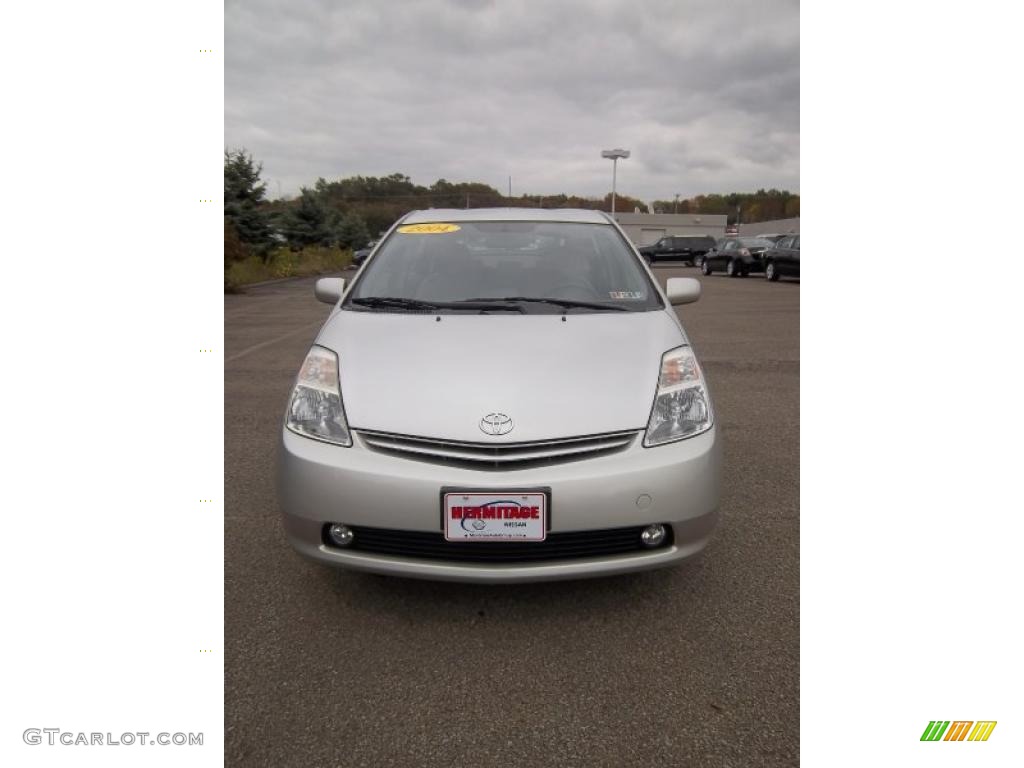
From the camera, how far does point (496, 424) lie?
88.6 inches

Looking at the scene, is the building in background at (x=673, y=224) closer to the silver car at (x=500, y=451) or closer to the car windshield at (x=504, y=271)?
the car windshield at (x=504, y=271)

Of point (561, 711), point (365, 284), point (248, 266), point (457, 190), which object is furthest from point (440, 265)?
point (457, 190)

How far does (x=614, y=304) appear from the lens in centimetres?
308

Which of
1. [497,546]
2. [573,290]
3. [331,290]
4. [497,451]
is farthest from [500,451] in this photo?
[331,290]

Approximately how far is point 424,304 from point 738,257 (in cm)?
2422

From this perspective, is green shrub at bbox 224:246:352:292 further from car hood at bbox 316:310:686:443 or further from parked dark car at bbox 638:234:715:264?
parked dark car at bbox 638:234:715:264

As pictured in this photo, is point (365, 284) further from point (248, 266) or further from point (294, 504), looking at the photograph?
point (248, 266)

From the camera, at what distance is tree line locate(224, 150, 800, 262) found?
21.9 m

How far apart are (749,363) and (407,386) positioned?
5916mm

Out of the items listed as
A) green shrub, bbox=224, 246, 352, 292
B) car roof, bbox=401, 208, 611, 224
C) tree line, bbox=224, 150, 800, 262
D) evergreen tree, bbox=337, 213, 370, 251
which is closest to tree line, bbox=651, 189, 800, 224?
tree line, bbox=224, 150, 800, 262

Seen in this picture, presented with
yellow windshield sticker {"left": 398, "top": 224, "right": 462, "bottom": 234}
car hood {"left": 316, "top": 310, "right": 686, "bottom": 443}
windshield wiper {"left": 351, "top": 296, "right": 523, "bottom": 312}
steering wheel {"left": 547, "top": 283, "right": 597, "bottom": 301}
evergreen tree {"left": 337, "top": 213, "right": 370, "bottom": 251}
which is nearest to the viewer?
car hood {"left": 316, "top": 310, "right": 686, "bottom": 443}

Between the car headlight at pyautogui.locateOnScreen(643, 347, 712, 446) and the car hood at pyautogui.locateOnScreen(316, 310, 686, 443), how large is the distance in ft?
0.14

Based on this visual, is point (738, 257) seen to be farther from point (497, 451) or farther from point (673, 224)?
point (673, 224)

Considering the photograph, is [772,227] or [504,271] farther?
[772,227]
